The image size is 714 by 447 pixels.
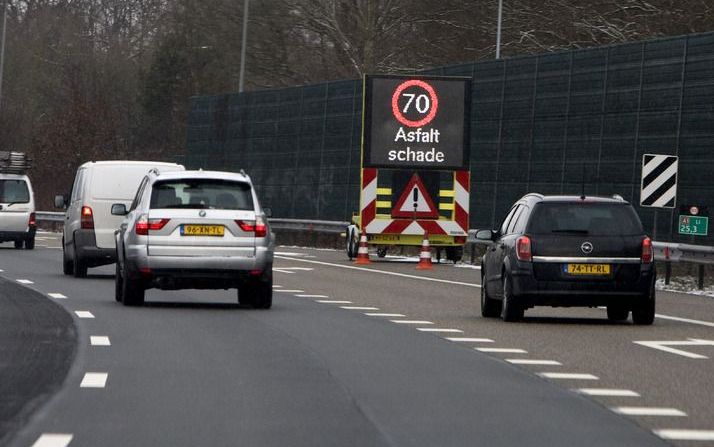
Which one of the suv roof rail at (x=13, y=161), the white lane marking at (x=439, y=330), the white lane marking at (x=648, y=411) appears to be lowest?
the white lane marking at (x=439, y=330)

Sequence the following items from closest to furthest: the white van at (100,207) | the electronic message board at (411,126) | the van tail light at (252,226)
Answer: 1. the van tail light at (252,226)
2. the white van at (100,207)
3. the electronic message board at (411,126)

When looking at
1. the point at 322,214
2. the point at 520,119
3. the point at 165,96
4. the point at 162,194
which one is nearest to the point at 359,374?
the point at 162,194

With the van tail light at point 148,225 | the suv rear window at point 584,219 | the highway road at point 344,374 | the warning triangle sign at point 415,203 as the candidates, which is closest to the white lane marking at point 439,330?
the highway road at point 344,374

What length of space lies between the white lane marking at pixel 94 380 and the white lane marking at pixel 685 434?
3.66 metres

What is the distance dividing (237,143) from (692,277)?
2319 cm

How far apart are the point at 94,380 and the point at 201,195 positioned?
8.66 metres

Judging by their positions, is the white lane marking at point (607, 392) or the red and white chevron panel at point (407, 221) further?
the red and white chevron panel at point (407, 221)

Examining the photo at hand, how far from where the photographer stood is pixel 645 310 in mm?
19031

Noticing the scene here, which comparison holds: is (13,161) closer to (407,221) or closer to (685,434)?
(407,221)

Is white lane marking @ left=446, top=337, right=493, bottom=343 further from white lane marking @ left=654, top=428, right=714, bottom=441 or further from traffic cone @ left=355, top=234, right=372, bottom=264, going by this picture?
traffic cone @ left=355, top=234, right=372, bottom=264

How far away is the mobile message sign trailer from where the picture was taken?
36.3 meters

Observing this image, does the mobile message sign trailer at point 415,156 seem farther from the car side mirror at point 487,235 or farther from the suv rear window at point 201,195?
the suv rear window at point 201,195

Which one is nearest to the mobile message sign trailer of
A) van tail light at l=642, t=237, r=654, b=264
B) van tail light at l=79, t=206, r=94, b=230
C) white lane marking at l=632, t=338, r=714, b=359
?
van tail light at l=79, t=206, r=94, b=230

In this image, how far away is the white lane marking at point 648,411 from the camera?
35.3 feet
